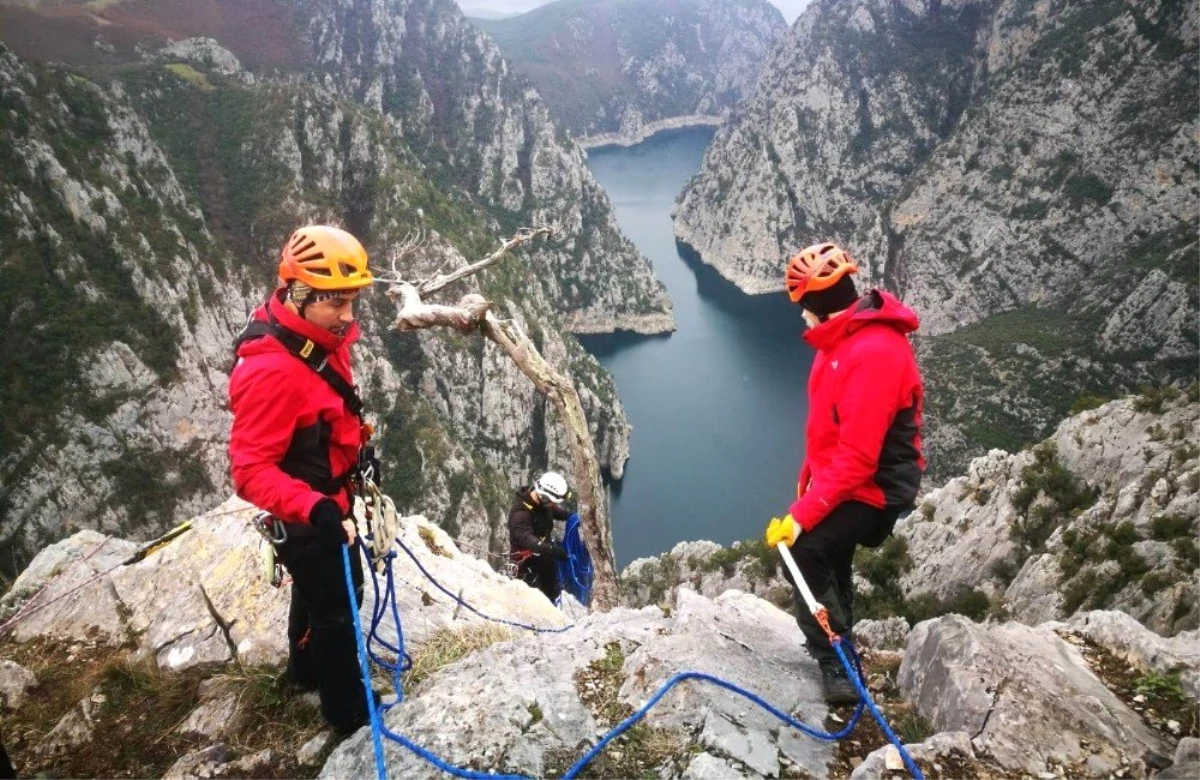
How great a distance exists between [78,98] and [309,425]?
252 ft

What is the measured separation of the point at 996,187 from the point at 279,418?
115524mm

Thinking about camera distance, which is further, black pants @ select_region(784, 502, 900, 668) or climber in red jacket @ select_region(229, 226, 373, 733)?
black pants @ select_region(784, 502, 900, 668)

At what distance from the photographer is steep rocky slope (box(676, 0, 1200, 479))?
6862cm

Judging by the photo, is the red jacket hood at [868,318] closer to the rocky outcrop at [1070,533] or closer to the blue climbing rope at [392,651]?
the blue climbing rope at [392,651]

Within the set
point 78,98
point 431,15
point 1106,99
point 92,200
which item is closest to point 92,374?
point 92,200

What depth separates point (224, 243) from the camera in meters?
69.9

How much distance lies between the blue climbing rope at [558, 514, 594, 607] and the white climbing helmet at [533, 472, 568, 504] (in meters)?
0.39

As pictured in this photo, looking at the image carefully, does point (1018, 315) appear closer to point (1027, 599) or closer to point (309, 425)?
point (1027, 599)

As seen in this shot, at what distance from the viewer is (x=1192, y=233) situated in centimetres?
6962

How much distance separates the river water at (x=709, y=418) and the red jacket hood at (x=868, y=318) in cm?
6704

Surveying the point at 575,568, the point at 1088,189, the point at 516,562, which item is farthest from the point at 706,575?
the point at 1088,189

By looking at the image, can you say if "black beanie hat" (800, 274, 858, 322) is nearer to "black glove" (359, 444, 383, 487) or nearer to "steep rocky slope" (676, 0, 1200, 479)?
"black glove" (359, 444, 383, 487)

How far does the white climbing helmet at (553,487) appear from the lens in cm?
1088

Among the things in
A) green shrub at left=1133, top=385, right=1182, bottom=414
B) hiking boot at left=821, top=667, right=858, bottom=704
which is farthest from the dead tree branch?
green shrub at left=1133, top=385, right=1182, bottom=414
